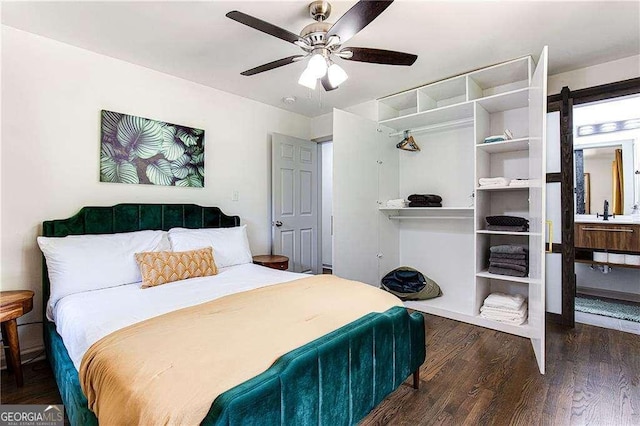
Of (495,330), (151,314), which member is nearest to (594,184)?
(495,330)

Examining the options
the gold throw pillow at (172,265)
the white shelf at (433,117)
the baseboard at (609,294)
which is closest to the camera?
the gold throw pillow at (172,265)

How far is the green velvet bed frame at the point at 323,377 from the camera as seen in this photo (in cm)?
104

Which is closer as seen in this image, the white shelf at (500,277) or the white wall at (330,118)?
the white shelf at (500,277)

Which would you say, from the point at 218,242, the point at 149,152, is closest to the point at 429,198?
the point at 218,242

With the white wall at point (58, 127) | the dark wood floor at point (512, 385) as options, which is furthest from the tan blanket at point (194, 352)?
the white wall at point (58, 127)

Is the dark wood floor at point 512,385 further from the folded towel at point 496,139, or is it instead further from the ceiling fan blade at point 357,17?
the ceiling fan blade at point 357,17

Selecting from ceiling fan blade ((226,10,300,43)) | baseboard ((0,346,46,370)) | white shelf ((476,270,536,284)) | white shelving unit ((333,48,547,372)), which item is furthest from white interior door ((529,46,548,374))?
baseboard ((0,346,46,370))

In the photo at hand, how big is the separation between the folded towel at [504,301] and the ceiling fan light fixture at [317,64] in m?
2.62

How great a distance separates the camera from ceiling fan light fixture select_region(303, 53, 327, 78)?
201cm

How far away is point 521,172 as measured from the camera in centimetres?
324

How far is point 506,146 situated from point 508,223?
0.77 m

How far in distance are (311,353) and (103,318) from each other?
1.18 meters

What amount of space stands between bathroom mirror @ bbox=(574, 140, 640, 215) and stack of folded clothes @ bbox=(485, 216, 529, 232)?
201 cm

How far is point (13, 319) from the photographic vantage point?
203 cm
